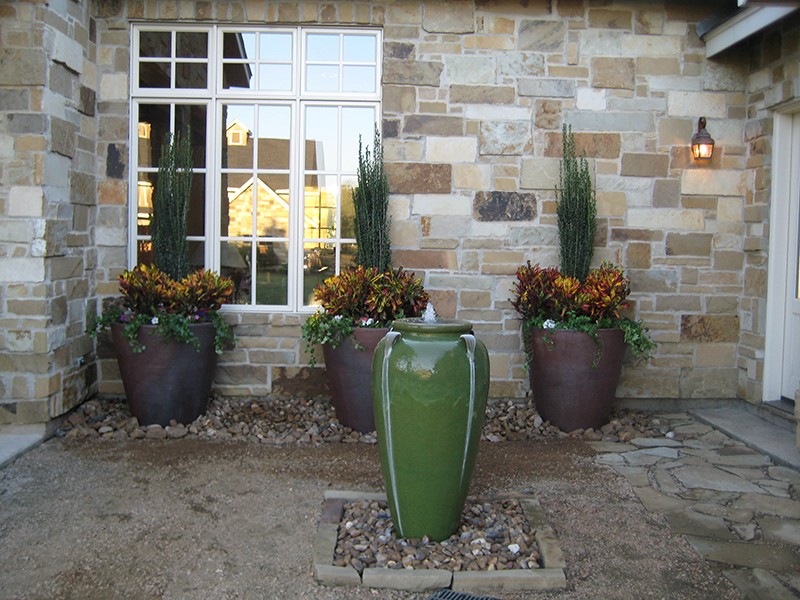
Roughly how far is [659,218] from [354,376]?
8.71ft

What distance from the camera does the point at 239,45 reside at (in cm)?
496

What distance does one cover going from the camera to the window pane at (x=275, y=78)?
4.94 metres

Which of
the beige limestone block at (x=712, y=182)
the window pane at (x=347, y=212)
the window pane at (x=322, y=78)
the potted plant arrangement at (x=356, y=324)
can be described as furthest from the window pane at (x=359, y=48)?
the beige limestone block at (x=712, y=182)

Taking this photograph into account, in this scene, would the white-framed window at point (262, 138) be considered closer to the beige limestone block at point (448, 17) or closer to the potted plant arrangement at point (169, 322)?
the potted plant arrangement at point (169, 322)

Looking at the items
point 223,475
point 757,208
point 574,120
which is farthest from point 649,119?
point 223,475

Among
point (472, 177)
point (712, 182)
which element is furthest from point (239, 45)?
point (712, 182)

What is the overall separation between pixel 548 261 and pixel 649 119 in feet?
4.40

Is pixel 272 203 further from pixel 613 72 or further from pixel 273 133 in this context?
pixel 613 72

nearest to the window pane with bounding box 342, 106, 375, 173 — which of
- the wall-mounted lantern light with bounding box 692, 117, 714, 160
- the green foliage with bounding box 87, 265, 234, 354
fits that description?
the green foliage with bounding box 87, 265, 234, 354

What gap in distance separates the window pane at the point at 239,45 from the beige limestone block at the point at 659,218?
3.16m

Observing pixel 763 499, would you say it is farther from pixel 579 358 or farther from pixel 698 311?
pixel 698 311

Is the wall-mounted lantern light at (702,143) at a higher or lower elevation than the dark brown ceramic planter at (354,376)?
higher

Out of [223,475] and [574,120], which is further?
[574,120]

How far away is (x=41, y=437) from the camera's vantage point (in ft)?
13.6
